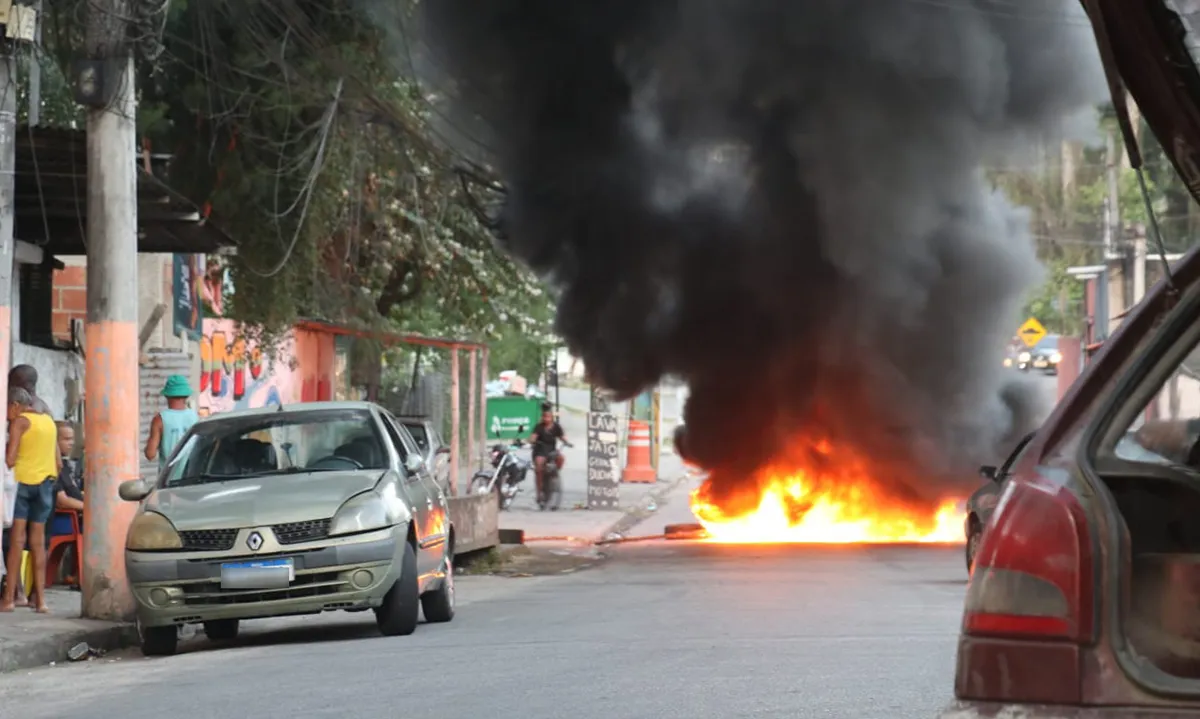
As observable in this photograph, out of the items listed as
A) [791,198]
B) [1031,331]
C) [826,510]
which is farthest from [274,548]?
[1031,331]

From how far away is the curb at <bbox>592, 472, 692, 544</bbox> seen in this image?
22.9 meters

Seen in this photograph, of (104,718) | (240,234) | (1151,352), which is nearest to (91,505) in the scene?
(104,718)

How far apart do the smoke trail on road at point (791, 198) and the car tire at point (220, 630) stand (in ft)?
33.0

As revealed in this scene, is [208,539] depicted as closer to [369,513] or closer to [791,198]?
[369,513]

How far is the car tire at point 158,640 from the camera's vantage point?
10.5 m

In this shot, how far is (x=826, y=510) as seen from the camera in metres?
22.0

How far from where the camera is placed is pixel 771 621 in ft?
36.1

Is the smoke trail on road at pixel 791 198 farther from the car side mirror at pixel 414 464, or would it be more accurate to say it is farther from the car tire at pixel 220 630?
the car tire at pixel 220 630

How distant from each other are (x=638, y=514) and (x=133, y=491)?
16396mm

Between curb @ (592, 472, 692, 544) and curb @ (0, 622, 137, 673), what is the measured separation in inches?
391

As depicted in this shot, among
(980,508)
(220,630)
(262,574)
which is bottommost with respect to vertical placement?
(220,630)

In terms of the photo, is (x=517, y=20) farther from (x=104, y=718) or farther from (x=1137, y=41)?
(x=1137, y=41)

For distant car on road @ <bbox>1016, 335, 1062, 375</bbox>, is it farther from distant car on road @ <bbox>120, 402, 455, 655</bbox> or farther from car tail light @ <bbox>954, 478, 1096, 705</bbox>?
car tail light @ <bbox>954, 478, 1096, 705</bbox>

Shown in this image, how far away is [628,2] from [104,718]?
15.8 m
